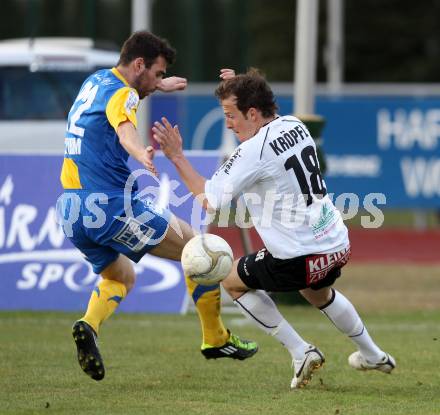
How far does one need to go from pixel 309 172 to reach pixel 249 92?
1.95ft

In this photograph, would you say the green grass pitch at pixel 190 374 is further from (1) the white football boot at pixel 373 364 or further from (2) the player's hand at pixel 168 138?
(2) the player's hand at pixel 168 138

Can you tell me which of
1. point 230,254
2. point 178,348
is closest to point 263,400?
point 230,254

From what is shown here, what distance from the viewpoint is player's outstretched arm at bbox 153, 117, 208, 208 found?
6422mm

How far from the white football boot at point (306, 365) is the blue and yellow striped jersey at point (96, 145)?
5.12 feet

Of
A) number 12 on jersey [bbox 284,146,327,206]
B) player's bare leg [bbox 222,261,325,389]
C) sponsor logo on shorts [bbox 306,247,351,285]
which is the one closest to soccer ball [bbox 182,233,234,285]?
player's bare leg [bbox 222,261,325,389]

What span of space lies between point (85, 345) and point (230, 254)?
1010mm

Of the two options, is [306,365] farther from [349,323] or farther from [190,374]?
[190,374]

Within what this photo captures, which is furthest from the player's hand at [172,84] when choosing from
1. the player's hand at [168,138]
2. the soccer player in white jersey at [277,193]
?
the player's hand at [168,138]

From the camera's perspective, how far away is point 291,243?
679cm

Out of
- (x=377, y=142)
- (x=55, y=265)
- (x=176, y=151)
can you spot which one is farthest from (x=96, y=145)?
(x=377, y=142)

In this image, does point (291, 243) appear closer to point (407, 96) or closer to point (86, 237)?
point (86, 237)

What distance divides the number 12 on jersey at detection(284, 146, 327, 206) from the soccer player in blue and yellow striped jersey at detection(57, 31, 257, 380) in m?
0.98

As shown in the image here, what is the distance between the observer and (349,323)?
23.2 ft

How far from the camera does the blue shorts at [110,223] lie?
705cm
